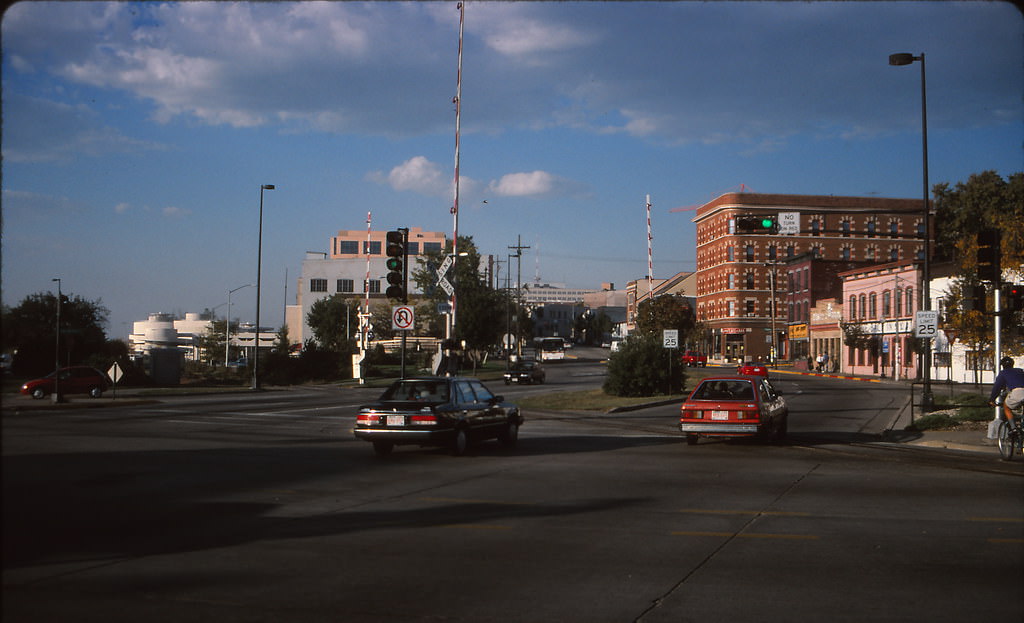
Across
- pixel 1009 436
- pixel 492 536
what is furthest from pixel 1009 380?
pixel 492 536

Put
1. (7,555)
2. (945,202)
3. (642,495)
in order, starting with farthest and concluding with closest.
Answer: (945,202), (642,495), (7,555)

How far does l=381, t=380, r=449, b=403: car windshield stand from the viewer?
17.2m

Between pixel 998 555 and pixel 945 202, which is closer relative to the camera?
pixel 998 555

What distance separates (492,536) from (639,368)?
2943cm

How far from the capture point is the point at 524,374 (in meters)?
58.4

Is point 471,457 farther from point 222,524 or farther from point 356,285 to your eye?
point 356,285

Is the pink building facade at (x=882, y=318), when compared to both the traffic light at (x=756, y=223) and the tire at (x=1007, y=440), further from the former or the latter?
the tire at (x=1007, y=440)

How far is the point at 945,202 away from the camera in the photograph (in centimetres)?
7925

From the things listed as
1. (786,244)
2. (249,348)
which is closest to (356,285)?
(249,348)

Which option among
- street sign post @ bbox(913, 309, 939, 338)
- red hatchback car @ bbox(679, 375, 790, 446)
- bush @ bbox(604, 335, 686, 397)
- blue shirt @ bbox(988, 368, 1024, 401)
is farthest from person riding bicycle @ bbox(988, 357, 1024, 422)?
bush @ bbox(604, 335, 686, 397)

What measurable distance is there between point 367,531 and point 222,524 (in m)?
1.57

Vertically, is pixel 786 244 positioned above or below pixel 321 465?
above

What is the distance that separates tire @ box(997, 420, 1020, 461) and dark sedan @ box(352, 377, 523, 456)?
949 centimetres

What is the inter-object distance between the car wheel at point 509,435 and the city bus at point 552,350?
92040 millimetres
